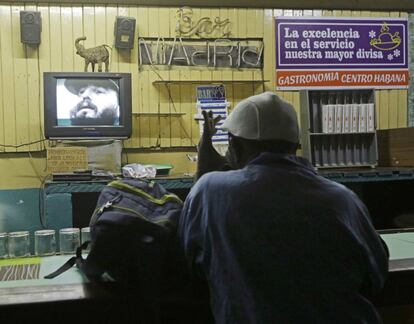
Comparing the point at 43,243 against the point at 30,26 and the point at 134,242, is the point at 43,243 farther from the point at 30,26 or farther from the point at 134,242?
the point at 30,26

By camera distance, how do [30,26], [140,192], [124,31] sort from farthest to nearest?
[124,31], [30,26], [140,192]

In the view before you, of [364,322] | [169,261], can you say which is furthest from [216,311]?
[364,322]

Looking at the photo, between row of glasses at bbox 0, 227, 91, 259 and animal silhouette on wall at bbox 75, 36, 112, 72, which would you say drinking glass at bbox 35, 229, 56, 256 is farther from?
animal silhouette on wall at bbox 75, 36, 112, 72

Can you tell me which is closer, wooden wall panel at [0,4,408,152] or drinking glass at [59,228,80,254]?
drinking glass at [59,228,80,254]

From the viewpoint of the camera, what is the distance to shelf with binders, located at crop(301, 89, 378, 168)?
3895mm

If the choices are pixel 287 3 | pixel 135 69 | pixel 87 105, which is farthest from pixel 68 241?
pixel 287 3

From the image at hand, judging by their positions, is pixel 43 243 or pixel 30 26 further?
pixel 30 26

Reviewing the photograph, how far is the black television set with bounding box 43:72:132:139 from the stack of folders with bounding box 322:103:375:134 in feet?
5.41

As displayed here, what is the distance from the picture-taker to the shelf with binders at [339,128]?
389 centimetres

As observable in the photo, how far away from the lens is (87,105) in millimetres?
3686

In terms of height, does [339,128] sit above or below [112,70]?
below

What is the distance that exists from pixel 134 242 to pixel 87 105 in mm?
2597

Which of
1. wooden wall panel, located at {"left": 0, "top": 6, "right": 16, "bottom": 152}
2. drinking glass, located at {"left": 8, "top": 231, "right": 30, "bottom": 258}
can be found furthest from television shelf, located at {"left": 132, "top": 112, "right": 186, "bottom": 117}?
drinking glass, located at {"left": 8, "top": 231, "right": 30, "bottom": 258}

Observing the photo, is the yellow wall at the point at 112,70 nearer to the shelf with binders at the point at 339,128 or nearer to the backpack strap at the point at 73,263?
the shelf with binders at the point at 339,128
